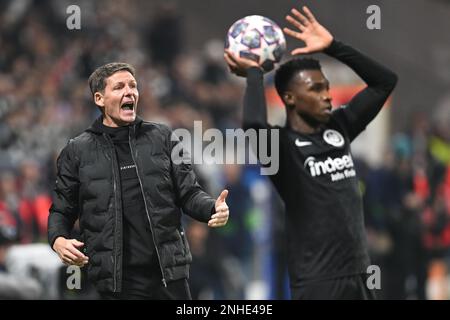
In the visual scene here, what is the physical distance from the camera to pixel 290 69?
20.7 ft

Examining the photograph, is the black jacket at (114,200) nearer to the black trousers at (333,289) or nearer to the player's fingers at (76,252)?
the player's fingers at (76,252)

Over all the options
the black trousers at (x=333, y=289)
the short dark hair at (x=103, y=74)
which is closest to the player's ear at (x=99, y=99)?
the short dark hair at (x=103, y=74)

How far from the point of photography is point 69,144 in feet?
18.8

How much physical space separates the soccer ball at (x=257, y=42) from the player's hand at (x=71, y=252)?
1.52 m

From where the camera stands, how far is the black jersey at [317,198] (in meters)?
6.01

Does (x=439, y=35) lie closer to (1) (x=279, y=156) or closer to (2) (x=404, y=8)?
(2) (x=404, y=8)

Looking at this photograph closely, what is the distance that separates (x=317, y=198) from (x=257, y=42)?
38.9 inches

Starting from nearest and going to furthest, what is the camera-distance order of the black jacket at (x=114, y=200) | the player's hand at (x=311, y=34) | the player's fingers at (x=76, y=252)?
the player's fingers at (x=76, y=252)
the black jacket at (x=114, y=200)
the player's hand at (x=311, y=34)

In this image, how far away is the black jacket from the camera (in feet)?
18.2

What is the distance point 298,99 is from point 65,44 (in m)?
9.10

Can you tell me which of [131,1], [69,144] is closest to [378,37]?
[131,1]

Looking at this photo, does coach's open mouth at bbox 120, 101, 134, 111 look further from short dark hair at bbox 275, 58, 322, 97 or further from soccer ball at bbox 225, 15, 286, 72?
short dark hair at bbox 275, 58, 322, 97

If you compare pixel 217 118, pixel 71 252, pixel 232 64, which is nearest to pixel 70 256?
pixel 71 252

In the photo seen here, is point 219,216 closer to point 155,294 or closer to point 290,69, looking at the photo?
point 155,294
